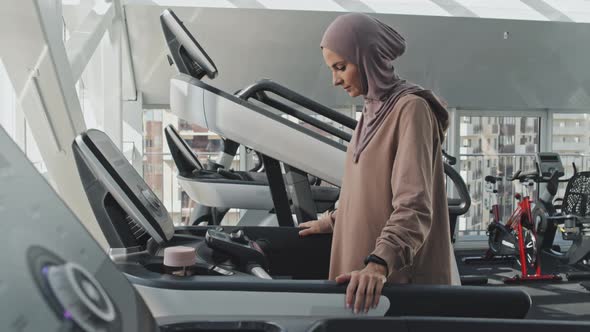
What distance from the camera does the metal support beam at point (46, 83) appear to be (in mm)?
2107

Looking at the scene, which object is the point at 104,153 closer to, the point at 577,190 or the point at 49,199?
the point at 49,199

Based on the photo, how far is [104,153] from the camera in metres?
1.15

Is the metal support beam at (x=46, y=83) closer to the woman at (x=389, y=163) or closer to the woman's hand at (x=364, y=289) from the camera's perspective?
the woman at (x=389, y=163)

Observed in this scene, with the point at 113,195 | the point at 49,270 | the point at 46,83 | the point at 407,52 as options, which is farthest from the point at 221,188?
the point at 407,52

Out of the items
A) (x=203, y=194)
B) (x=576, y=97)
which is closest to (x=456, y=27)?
(x=576, y=97)

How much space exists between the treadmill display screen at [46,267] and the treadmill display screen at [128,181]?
712 mm

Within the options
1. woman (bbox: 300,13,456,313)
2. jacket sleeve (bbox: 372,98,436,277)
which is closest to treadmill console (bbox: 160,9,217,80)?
woman (bbox: 300,13,456,313)

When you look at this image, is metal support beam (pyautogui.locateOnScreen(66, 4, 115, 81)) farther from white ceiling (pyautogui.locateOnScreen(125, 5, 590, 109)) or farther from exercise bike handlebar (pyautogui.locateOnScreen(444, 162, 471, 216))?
exercise bike handlebar (pyautogui.locateOnScreen(444, 162, 471, 216))

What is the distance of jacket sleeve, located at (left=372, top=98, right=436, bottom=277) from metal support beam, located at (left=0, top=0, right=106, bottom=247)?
1.38 m

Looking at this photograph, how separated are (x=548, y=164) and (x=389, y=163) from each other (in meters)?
4.21

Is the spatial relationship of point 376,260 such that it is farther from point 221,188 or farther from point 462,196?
point 221,188

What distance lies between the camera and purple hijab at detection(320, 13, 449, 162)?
1102 mm

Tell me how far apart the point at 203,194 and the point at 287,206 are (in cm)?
82

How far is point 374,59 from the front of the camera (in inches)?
44.1
